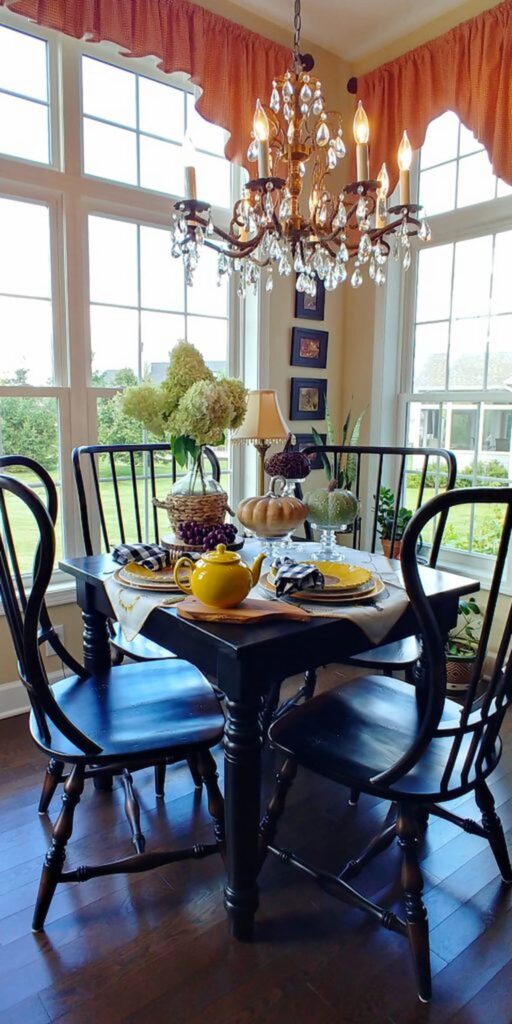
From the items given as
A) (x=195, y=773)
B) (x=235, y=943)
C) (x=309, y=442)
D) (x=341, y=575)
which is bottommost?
(x=235, y=943)

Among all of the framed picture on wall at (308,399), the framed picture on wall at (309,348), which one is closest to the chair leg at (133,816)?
the framed picture on wall at (308,399)

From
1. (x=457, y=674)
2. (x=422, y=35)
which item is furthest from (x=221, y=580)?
(x=422, y=35)

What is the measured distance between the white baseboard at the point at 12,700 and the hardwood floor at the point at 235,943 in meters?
0.67

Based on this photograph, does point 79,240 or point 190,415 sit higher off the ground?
point 79,240

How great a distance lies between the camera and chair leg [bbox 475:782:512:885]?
1523 mm

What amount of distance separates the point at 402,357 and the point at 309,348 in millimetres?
509

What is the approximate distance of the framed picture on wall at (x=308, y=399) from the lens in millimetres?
3328

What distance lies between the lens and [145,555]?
165cm

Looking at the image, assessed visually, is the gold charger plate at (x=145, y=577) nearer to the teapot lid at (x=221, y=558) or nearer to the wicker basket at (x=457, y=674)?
the teapot lid at (x=221, y=558)

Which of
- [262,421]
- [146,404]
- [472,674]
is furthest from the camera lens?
[262,421]

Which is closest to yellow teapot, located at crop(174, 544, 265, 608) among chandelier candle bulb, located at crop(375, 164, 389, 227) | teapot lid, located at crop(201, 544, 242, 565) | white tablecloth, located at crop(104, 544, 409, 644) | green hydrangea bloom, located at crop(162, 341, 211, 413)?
teapot lid, located at crop(201, 544, 242, 565)

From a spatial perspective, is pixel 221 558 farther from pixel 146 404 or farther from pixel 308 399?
→ pixel 308 399

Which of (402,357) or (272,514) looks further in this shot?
(402,357)

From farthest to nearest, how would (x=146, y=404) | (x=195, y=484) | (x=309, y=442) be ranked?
(x=309, y=442)
(x=195, y=484)
(x=146, y=404)
